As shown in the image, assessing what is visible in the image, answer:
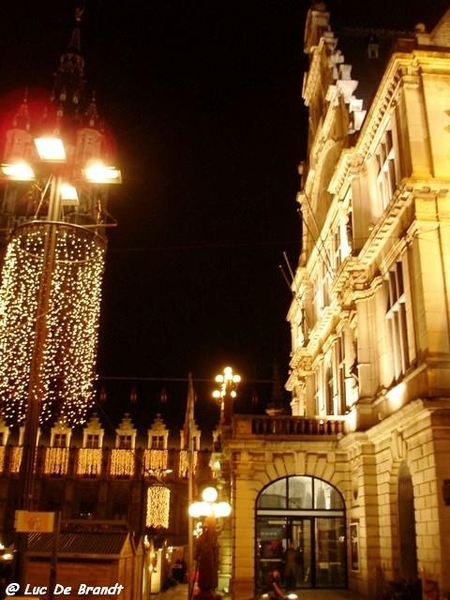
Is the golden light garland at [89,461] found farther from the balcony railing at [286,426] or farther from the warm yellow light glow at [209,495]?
the warm yellow light glow at [209,495]

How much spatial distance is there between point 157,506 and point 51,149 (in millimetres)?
56827

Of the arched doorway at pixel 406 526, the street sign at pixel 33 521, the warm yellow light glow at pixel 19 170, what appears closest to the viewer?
the street sign at pixel 33 521

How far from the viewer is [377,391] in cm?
2419

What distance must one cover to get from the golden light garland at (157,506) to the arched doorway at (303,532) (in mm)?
36817

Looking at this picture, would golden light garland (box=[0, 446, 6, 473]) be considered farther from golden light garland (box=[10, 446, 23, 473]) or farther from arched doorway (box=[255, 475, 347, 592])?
arched doorway (box=[255, 475, 347, 592])

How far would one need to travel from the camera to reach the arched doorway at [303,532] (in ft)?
84.0

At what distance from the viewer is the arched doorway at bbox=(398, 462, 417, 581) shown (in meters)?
21.7

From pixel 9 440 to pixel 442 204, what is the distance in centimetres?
6018

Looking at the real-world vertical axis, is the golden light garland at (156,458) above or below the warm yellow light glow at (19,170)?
above

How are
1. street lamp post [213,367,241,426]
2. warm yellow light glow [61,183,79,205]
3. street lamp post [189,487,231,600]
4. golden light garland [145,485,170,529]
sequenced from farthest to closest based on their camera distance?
1. golden light garland [145,485,170,529]
2. street lamp post [213,367,241,426]
3. street lamp post [189,487,231,600]
4. warm yellow light glow [61,183,79,205]

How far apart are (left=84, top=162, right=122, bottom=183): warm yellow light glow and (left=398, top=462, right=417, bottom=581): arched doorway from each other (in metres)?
14.4

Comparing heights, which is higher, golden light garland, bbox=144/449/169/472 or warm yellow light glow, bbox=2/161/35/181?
golden light garland, bbox=144/449/169/472

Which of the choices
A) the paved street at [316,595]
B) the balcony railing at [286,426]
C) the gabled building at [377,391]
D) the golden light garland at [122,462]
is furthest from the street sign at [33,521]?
the golden light garland at [122,462]

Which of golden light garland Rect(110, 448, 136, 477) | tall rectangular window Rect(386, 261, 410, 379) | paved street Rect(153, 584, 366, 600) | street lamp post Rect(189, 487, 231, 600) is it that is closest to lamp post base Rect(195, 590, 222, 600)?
street lamp post Rect(189, 487, 231, 600)
